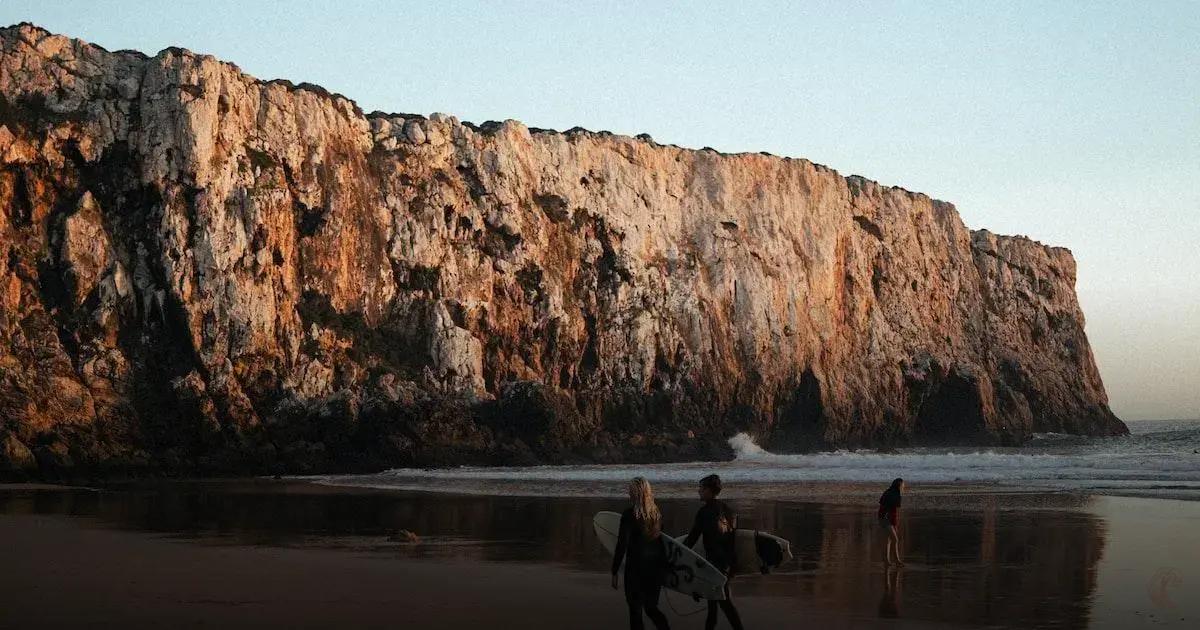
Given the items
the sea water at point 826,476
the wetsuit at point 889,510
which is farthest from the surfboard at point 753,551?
the sea water at point 826,476

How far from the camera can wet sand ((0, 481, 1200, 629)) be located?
419 inches

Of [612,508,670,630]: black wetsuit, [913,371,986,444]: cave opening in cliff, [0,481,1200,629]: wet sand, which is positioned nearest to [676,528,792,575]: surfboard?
[0,481,1200,629]: wet sand

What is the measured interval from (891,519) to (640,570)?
21.1ft

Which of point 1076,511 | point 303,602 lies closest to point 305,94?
point 1076,511

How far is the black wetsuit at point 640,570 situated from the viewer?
9.13 meters

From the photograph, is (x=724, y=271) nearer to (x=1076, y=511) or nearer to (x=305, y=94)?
(x=305, y=94)

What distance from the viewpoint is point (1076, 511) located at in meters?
21.4

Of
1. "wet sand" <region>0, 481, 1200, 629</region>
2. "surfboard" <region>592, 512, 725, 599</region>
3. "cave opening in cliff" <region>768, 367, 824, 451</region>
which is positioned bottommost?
"wet sand" <region>0, 481, 1200, 629</region>

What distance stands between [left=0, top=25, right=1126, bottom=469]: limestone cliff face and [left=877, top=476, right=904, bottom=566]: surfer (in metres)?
27.1

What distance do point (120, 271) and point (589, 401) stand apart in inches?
743

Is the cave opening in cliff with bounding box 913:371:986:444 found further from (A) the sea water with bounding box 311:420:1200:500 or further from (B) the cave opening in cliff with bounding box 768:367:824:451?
(A) the sea water with bounding box 311:420:1200:500

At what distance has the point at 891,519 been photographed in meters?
14.6

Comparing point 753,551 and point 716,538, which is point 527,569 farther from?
point 716,538

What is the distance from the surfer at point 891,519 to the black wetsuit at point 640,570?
19.3ft
